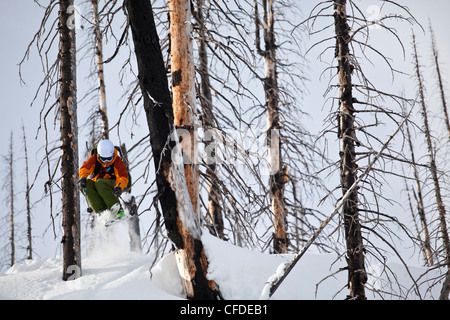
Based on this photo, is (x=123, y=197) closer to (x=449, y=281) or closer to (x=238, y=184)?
(x=238, y=184)

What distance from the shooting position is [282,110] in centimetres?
1006

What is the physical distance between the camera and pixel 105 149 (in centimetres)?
551

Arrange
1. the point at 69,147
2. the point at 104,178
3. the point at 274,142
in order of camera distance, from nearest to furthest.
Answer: the point at 104,178, the point at 69,147, the point at 274,142

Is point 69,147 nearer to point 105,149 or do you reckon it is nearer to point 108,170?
point 108,170

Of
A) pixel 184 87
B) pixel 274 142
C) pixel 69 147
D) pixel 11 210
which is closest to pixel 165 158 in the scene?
pixel 184 87

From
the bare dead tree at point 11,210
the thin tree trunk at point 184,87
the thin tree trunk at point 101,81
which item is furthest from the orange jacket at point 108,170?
the bare dead tree at point 11,210

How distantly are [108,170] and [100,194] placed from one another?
0.39 metres

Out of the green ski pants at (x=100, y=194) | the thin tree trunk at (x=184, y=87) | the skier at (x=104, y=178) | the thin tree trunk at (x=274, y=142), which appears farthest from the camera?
the thin tree trunk at (x=274, y=142)

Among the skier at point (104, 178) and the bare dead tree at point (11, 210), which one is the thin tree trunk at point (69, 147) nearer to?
the skier at point (104, 178)

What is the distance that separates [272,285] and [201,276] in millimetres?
855

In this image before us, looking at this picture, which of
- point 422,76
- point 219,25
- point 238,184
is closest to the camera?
point 238,184

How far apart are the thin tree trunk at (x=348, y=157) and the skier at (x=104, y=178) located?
3.14 m

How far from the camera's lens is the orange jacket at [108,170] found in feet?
18.8
